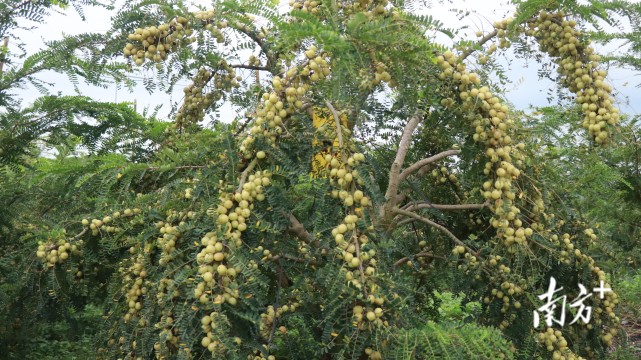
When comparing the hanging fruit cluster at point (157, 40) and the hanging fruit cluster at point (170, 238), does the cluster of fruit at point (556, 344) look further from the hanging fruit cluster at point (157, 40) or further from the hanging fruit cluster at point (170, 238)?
the hanging fruit cluster at point (157, 40)

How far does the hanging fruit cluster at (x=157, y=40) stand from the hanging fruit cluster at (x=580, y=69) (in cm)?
127

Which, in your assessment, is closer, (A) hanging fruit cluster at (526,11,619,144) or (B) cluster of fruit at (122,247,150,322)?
(B) cluster of fruit at (122,247,150,322)

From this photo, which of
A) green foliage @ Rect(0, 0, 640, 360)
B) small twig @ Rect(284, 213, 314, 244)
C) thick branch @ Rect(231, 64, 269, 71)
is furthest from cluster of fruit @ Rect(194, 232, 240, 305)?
thick branch @ Rect(231, 64, 269, 71)

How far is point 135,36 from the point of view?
2359mm

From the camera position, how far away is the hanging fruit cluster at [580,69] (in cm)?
221

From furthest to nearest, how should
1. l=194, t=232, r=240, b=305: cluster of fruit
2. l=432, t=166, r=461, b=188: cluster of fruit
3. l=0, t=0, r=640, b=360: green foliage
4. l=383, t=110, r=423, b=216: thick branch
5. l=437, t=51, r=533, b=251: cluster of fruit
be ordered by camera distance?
l=432, t=166, r=461, b=188: cluster of fruit < l=383, t=110, r=423, b=216: thick branch < l=437, t=51, r=533, b=251: cluster of fruit < l=0, t=0, r=640, b=360: green foliage < l=194, t=232, r=240, b=305: cluster of fruit

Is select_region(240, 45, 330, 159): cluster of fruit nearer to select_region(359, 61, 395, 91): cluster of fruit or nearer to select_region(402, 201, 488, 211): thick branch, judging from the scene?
select_region(359, 61, 395, 91): cluster of fruit

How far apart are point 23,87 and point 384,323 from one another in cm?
260

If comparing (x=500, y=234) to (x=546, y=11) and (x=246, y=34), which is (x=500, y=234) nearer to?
(x=546, y=11)

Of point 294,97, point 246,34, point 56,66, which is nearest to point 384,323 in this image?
point 294,97

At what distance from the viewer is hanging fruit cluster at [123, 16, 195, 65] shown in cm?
236

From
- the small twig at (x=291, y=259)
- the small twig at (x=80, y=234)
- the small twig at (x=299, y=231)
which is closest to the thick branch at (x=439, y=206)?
the small twig at (x=299, y=231)

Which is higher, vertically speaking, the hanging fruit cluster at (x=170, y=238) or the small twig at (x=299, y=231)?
the small twig at (x=299, y=231)

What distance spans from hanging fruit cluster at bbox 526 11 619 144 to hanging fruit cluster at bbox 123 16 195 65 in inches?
49.9
